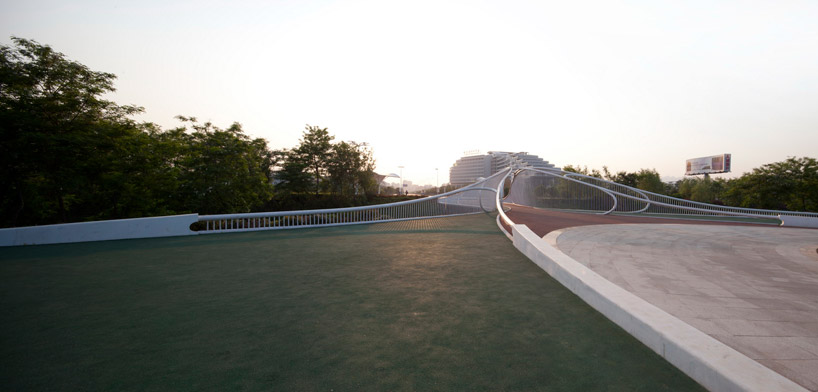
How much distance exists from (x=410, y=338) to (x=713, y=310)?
12.3ft

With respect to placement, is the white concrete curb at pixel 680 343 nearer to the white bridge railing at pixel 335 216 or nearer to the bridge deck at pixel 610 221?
the bridge deck at pixel 610 221

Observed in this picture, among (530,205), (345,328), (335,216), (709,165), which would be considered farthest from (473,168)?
(345,328)

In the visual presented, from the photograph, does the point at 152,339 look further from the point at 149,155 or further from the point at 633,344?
the point at 149,155

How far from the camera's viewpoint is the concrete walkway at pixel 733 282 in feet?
9.15

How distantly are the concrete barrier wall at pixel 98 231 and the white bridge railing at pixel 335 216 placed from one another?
0.68m

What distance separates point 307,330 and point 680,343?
9.42 ft

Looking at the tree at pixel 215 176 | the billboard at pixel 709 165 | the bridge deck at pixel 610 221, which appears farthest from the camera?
the billboard at pixel 709 165

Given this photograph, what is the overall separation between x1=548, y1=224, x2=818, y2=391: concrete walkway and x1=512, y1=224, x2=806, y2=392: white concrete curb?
2.50 ft

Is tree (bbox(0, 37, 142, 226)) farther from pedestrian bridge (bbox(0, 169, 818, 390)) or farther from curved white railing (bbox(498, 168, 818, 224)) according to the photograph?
curved white railing (bbox(498, 168, 818, 224))

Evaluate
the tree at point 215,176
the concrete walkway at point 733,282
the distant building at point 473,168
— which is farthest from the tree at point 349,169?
the distant building at point 473,168

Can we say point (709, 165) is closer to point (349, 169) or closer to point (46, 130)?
point (349, 169)

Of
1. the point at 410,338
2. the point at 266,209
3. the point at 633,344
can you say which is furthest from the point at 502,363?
the point at 266,209

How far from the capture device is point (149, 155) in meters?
15.2

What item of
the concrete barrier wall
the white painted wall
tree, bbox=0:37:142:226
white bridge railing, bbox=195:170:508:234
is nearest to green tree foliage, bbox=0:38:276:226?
tree, bbox=0:37:142:226
